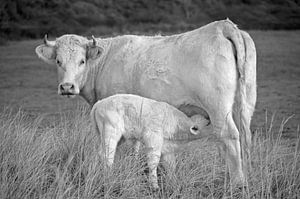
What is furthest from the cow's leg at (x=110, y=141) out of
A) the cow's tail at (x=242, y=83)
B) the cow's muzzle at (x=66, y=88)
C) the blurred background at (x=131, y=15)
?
the blurred background at (x=131, y=15)

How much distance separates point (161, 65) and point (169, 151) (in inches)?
45.9

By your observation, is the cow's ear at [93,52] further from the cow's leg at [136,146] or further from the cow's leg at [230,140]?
the cow's leg at [230,140]

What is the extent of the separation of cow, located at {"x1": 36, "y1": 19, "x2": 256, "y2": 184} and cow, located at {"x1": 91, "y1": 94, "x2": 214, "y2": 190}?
28cm

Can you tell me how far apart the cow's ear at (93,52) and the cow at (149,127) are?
64.8 inches

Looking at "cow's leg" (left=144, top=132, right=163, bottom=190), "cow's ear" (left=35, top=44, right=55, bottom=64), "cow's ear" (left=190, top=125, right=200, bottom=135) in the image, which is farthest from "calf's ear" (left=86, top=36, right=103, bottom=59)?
"cow's ear" (left=190, top=125, right=200, bottom=135)

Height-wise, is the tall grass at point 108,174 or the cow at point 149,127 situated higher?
the cow at point 149,127

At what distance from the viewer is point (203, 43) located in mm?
6605

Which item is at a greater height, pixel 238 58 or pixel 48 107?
pixel 238 58

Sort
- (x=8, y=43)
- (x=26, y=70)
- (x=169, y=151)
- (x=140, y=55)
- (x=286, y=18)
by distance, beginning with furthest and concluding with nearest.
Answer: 1. (x=286, y=18)
2. (x=8, y=43)
3. (x=26, y=70)
4. (x=140, y=55)
5. (x=169, y=151)

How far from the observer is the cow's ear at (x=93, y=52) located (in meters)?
7.81

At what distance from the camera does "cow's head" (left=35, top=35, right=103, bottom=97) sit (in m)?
7.38

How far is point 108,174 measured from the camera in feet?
18.8

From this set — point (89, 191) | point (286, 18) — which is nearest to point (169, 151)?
point (89, 191)

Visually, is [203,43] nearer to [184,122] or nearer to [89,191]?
[184,122]
